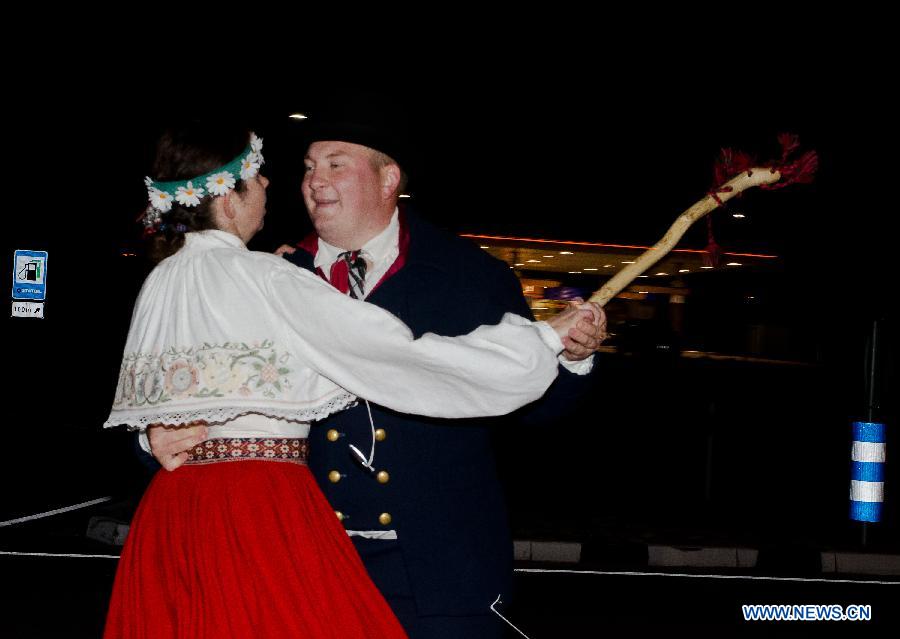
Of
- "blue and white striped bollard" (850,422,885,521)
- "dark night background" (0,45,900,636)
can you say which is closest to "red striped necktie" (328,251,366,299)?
"dark night background" (0,45,900,636)

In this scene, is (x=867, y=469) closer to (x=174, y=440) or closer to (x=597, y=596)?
(x=597, y=596)

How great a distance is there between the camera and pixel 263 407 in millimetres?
2137

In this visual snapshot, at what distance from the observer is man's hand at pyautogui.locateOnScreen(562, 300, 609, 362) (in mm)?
2324

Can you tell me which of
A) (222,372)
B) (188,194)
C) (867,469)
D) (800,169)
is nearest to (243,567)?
(222,372)

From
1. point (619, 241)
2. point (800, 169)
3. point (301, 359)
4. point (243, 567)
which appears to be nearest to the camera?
point (243, 567)

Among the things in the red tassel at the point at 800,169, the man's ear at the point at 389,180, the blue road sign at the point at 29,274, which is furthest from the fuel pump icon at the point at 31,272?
the red tassel at the point at 800,169

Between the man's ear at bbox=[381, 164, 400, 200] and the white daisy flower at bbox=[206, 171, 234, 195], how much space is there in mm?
534

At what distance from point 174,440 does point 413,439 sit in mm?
571

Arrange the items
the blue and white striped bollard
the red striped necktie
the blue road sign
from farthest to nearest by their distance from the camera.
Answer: the blue road sign < the blue and white striped bollard < the red striped necktie

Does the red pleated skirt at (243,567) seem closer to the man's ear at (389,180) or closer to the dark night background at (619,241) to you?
the man's ear at (389,180)

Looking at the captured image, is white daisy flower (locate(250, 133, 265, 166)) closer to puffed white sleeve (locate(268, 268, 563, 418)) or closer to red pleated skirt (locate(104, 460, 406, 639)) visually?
puffed white sleeve (locate(268, 268, 563, 418))

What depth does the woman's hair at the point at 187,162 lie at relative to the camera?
7.70 ft

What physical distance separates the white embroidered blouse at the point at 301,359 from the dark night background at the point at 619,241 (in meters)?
6.26

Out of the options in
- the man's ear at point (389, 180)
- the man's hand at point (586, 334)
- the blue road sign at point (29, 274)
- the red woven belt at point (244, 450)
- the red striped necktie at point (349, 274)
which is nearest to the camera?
the red woven belt at point (244, 450)
